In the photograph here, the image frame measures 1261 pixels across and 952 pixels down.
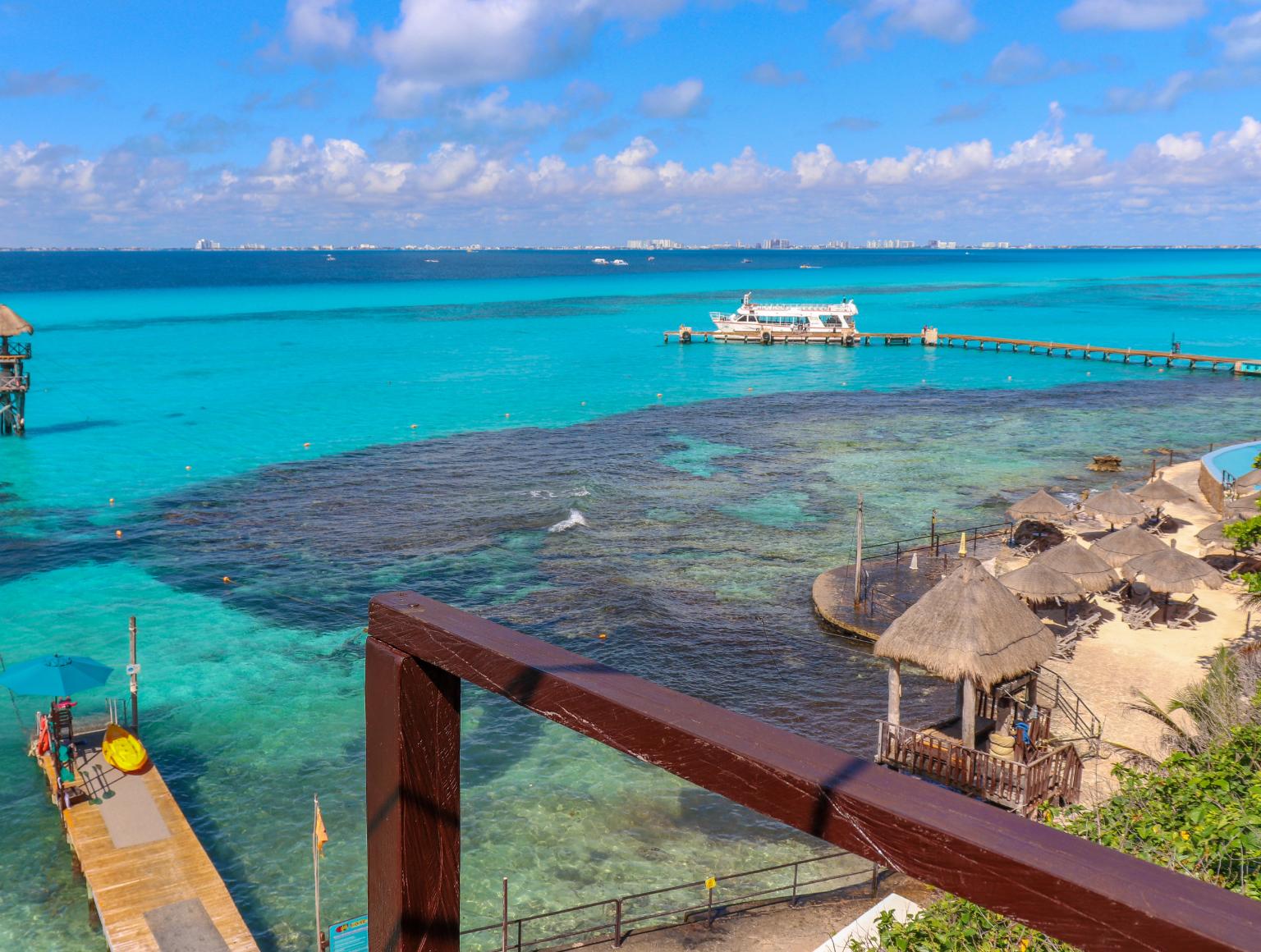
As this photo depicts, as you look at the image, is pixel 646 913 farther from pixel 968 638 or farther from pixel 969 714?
pixel 968 638

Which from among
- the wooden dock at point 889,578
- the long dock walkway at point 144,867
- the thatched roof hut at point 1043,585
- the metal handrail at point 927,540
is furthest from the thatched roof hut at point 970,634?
the metal handrail at point 927,540

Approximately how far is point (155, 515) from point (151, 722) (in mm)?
17577

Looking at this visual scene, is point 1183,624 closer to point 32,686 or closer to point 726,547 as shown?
point 726,547

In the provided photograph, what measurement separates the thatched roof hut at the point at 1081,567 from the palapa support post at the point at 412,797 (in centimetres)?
2296

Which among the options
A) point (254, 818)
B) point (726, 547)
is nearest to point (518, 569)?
point (726, 547)

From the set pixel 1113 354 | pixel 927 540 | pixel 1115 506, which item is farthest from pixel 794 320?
pixel 1115 506

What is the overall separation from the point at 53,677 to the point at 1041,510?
2403 cm

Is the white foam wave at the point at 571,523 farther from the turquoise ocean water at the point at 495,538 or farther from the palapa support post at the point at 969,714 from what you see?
the palapa support post at the point at 969,714

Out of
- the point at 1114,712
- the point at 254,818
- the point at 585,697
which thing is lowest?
the point at 254,818

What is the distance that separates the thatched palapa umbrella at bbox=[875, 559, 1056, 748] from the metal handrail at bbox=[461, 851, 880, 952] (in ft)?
11.3

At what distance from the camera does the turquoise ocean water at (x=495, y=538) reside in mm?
16422

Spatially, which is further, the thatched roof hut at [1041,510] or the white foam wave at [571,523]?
the white foam wave at [571,523]

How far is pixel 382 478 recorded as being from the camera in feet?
136

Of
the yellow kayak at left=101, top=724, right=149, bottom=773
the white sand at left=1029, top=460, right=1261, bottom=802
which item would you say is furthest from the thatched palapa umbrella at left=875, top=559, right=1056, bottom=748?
the yellow kayak at left=101, top=724, right=149, bottom=773
